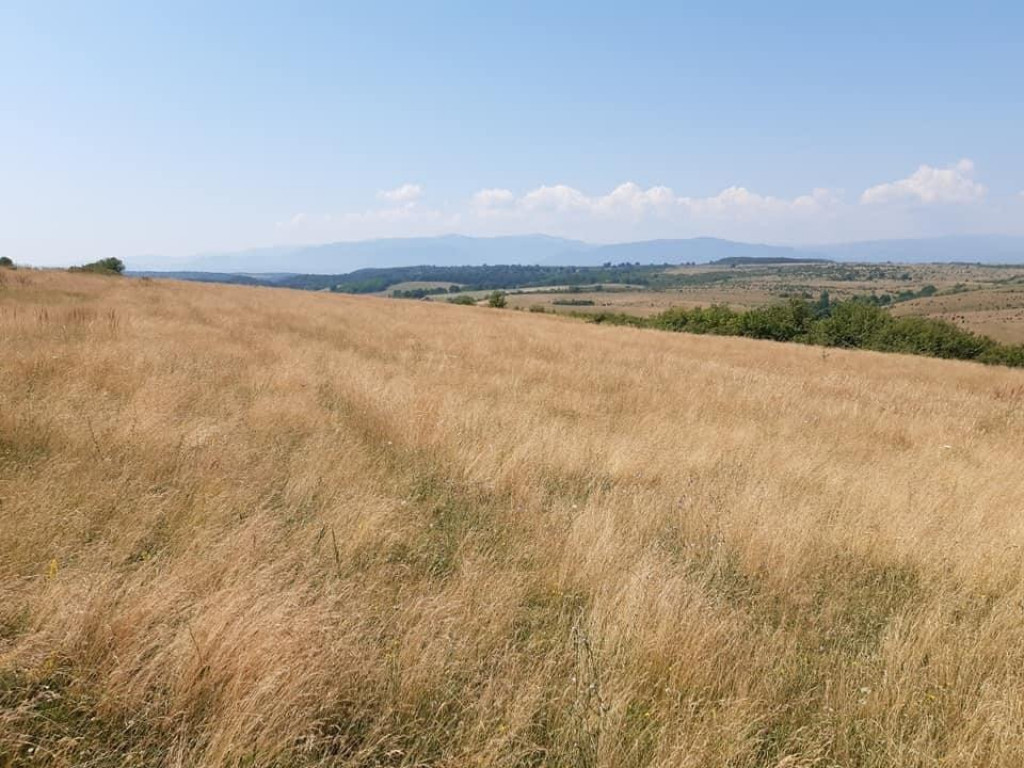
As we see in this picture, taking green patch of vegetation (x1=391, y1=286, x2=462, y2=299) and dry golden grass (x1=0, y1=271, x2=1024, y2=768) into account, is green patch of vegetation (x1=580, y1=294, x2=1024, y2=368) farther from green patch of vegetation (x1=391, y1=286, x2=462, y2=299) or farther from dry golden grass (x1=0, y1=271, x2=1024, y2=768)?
green patch of vegetation (x1=391, y1=286, x2=462, y2=299)

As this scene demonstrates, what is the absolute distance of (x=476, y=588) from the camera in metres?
3.20

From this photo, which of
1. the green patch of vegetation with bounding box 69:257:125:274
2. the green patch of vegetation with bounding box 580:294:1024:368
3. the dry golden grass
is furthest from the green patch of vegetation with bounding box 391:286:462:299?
the dry golden grass

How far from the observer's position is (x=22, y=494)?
3.52m

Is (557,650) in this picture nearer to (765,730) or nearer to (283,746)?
(765,730)

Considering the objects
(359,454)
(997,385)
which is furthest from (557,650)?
(997,385)

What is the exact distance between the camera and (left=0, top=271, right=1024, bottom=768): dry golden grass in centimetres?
222

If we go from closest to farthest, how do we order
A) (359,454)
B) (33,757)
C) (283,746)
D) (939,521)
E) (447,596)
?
(33,757), (283,746), (447,596), (939,521), (359,454)

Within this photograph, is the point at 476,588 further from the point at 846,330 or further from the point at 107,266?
the point at 846,330

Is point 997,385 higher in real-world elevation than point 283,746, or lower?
lower

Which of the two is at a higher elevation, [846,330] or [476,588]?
[476,588]

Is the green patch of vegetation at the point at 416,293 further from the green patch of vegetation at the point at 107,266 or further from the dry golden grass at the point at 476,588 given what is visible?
the dry golden grass at the point at 476,588

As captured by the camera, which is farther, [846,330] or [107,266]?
[846,330]

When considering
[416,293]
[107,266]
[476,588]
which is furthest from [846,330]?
[416,293]

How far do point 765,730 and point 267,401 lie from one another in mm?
6269
